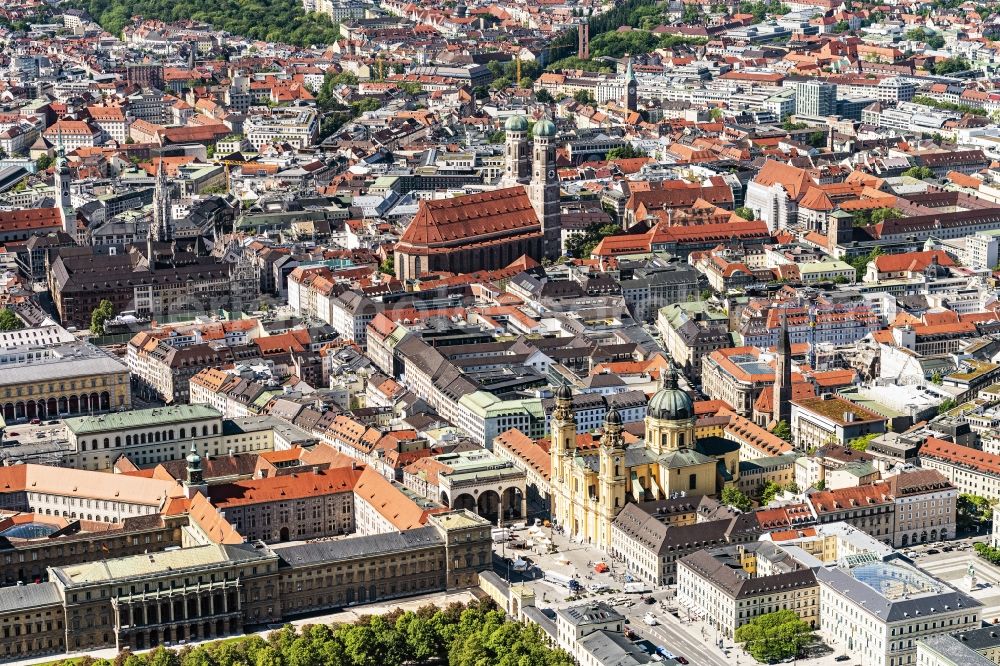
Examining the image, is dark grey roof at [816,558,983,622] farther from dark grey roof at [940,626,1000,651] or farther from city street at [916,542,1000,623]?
city street at [916,542,1000,623]

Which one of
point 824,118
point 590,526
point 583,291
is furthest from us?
point 824,118

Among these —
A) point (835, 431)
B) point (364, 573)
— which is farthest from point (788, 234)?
point (364, 573)

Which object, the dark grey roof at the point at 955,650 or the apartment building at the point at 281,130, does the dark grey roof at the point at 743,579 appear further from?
the apartment building at the point at 281,130

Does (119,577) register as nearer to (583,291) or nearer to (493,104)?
(583,291)

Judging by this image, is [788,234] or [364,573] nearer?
[364,573]

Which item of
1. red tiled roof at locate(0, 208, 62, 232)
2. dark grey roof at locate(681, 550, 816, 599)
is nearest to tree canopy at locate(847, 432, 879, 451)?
dark grey roof at locate(681, 550, 816, 599)

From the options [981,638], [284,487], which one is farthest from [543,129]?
[981,638]

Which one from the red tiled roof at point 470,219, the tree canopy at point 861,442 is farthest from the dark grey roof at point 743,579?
the red tiled roof at point 470,219
